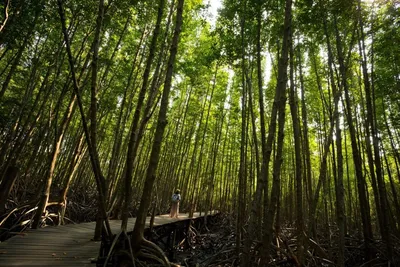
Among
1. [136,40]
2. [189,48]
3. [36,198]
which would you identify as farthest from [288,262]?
[136,40]

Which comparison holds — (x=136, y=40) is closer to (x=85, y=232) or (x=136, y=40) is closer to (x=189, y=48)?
(x=189, y=48)

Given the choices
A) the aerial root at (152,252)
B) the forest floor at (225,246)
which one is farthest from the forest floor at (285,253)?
the aerial root at (152,252)

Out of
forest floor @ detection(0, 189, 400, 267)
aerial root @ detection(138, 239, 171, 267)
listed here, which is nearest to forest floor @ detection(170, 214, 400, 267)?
forest floor @ detection(0, 189, 400, 267)

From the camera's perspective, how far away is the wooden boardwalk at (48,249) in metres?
3.47

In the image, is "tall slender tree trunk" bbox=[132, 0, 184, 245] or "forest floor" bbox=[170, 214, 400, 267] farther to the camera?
"forest floor" bbox=[170, 214, 400, 267]

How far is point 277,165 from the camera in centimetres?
387

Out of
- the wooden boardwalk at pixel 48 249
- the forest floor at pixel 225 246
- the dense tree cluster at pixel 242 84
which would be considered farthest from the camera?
the forest floor at pixel 225 246

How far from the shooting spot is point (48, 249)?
13.5 ft

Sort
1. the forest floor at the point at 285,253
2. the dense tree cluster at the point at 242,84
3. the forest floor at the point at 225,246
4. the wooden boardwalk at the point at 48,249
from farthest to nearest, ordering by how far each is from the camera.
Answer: the forest floor at the point at 225,246
the forest floor at the point at 285,253
the dense tree cluster at the point at 242,84
the wooden boardwalk at the point at 48,249

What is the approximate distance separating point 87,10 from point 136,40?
395cm

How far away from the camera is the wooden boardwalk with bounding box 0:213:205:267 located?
3471 millimetres

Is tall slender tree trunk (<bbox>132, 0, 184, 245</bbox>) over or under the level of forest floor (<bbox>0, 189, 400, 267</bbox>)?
over

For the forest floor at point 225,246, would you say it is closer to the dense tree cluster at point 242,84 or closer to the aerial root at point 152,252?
the dense tree cluster at point 242,84

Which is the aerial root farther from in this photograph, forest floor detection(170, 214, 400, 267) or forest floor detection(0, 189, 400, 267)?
forest floor detection(0, 189, 400, 267)
